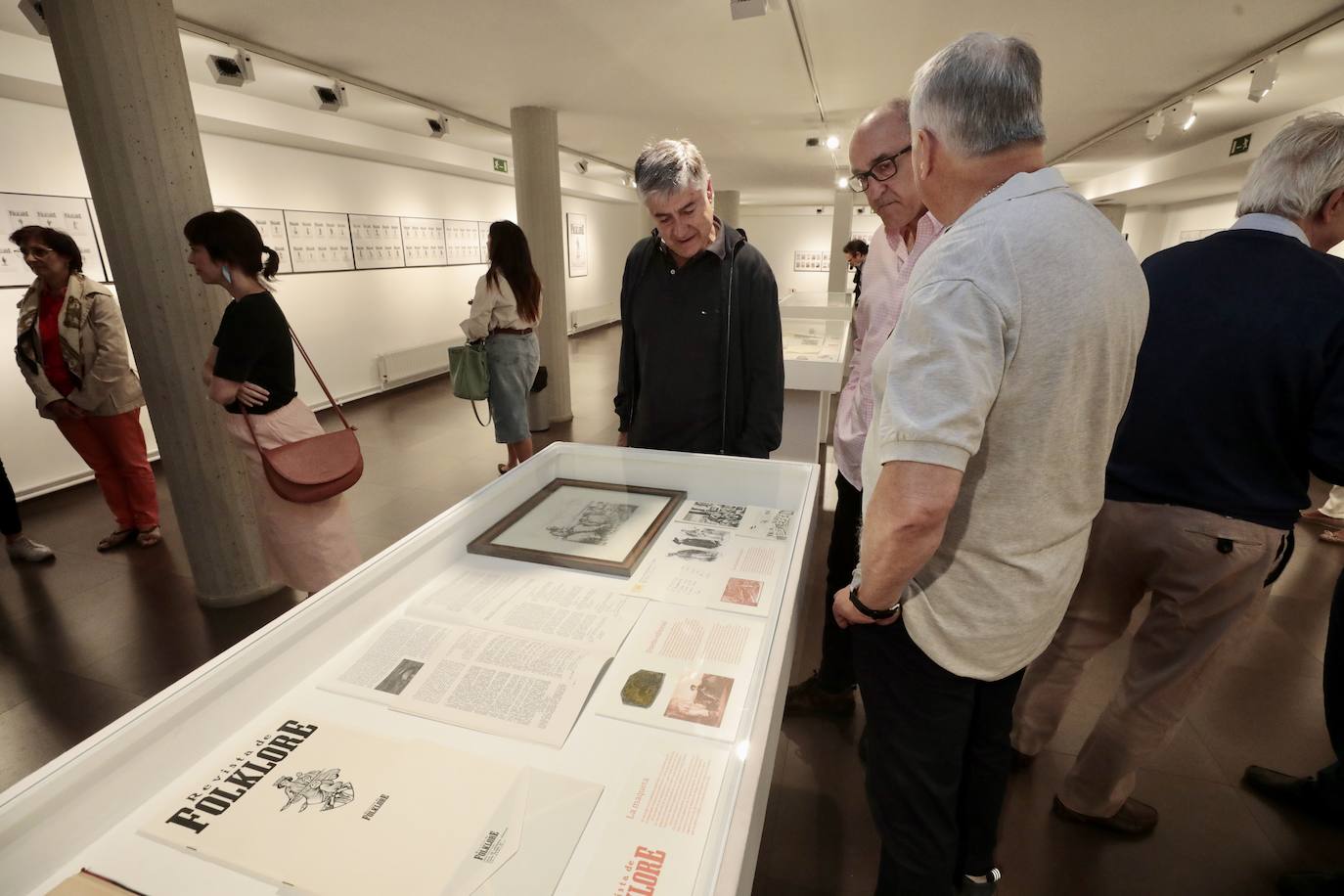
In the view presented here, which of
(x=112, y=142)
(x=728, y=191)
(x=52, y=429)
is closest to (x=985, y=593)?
(x=112, y=142)

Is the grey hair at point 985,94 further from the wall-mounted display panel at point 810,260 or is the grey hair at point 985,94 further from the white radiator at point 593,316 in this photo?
the wall-mounted display panel at point 810,260

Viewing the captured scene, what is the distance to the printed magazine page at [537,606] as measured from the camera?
1.17 meters

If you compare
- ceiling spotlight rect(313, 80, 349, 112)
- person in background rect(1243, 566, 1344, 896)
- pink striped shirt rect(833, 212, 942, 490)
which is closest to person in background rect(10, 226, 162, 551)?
ceiling spotlight rect(313, 80, 349, 112)

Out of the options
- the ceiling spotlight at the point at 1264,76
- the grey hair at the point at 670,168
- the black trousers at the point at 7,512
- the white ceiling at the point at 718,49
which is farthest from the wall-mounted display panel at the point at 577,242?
the grey hair at the point at 670,168

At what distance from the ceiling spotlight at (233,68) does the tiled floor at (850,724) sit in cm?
277

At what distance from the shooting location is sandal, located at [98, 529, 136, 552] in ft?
11.0

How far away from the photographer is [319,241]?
19.9ft

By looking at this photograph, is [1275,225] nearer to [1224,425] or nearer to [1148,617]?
[1224,425]

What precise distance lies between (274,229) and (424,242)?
6.90 ft

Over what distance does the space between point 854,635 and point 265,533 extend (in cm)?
229

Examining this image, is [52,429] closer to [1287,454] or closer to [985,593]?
[985,593]

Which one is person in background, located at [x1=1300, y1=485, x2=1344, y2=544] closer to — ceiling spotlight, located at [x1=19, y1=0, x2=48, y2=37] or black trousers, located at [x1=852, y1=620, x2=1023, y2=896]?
black trousers, located at [x1=852, y1=620, x2=1023, y2=896]

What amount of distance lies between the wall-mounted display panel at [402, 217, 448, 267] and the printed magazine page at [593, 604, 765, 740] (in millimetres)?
7329

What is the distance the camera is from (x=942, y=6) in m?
3.30
